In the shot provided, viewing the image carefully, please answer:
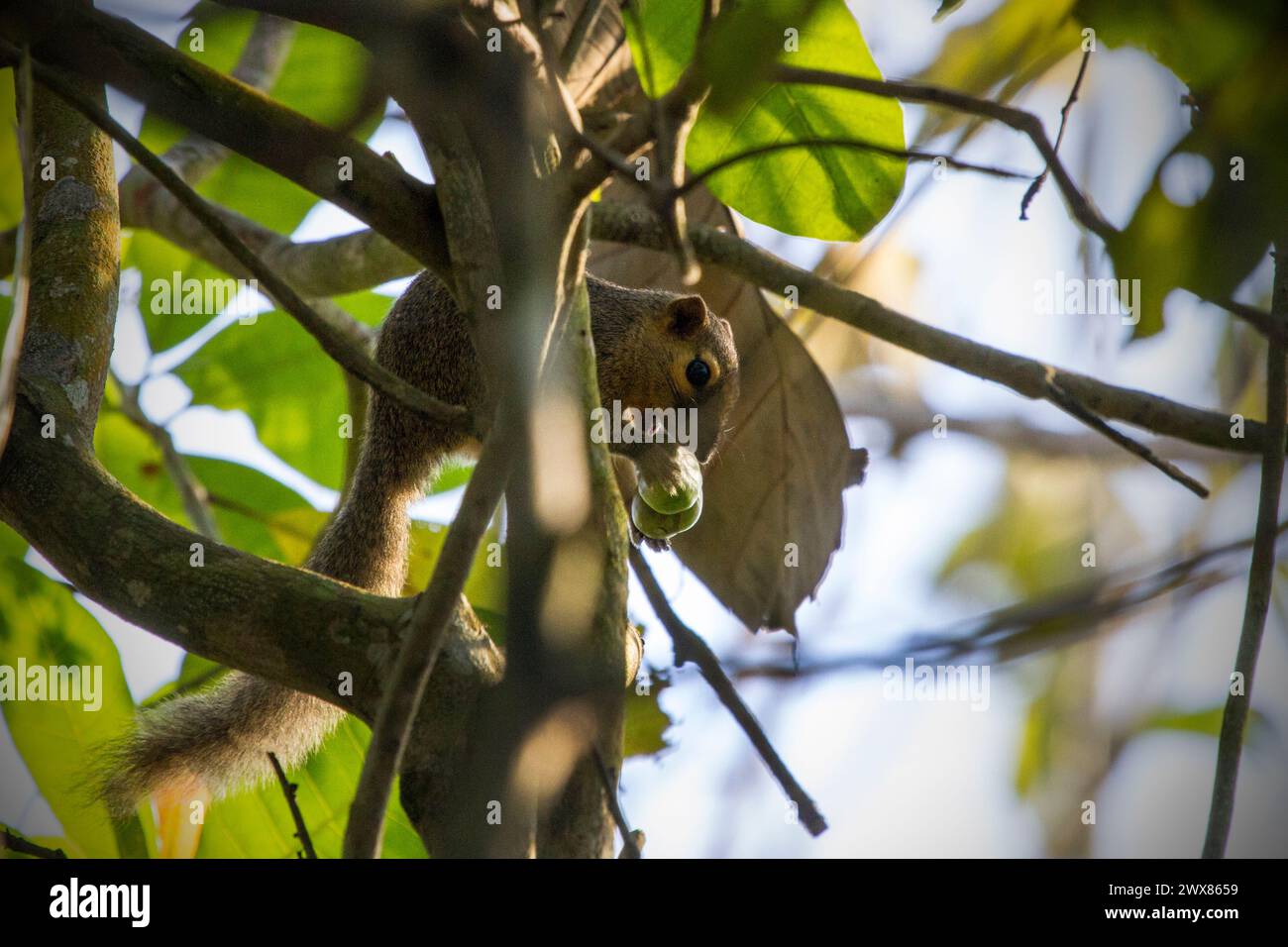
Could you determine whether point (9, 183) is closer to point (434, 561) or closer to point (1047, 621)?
point (434, 561)

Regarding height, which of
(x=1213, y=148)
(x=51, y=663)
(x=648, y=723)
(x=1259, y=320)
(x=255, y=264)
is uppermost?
(x=255, y=264)

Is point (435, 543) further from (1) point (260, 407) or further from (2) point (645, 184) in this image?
(2) point (645, 184)

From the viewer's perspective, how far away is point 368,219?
65.4 inches

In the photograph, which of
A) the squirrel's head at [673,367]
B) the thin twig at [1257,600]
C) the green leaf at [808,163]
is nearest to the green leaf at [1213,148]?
the thin twig at [1257,600]

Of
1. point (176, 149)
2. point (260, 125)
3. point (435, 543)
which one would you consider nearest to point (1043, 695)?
point (435, 543)

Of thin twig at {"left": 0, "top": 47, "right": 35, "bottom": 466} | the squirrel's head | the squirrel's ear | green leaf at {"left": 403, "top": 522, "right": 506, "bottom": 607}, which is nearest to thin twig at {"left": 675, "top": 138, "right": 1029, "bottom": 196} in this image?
thin twig at {"left": 0, "top": 47, "right": 35, "bottom": 466}

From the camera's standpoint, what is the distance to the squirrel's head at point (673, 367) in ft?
13.2

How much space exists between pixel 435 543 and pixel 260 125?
208 centimetres

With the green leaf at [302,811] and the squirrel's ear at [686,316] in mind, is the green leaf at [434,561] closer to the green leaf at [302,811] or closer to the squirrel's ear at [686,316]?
the green leaf at [302,811]

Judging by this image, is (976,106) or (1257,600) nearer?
(976,106)

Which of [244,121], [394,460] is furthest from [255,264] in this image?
[394,460]

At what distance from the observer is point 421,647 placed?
1.33 m

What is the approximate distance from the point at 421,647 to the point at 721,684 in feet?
2.25

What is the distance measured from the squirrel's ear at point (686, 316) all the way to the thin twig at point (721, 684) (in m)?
1.75
